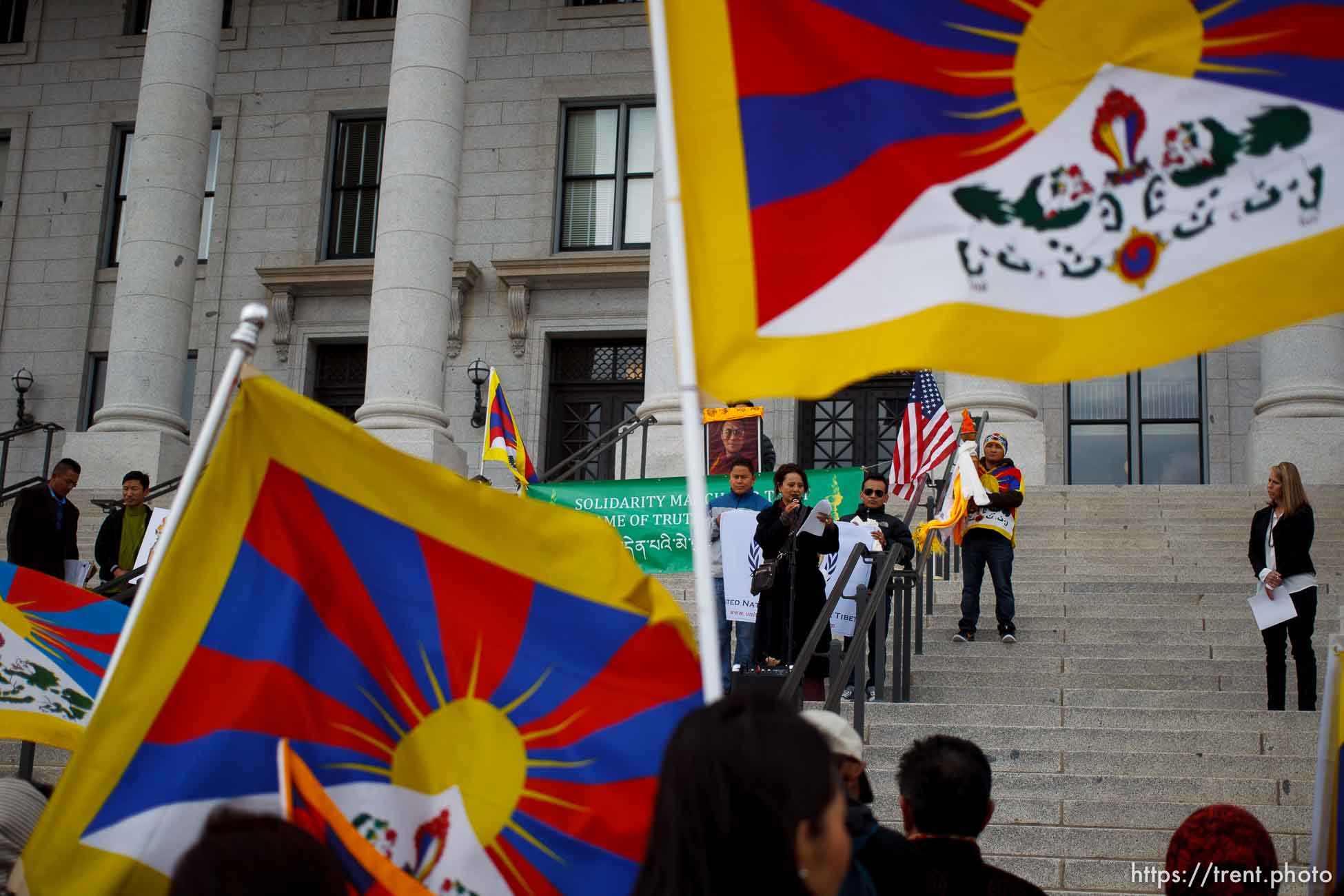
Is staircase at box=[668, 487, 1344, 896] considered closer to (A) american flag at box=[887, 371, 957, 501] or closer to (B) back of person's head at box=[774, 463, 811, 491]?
(A) american flag at box=[887, 371, 957, 501]

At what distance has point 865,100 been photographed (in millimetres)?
3900

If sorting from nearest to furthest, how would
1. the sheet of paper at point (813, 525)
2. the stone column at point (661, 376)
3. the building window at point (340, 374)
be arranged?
1. the sheet of paper at point (813, 525)
2. the stone column at point (661, 376)
3. the building window at point (340, 374)

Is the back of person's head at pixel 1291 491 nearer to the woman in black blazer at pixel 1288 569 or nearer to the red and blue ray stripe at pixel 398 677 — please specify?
the woman in black blazer at pixel 1288 569

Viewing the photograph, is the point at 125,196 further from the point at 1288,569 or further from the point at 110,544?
the point at 1288,569

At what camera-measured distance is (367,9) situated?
2442 centimetres

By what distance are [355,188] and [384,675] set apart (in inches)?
838

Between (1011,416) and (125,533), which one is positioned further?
(1011,416)

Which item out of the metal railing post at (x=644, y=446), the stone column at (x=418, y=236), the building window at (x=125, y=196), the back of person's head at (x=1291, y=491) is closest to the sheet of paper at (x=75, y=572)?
the stone column at (x=418, y=236)

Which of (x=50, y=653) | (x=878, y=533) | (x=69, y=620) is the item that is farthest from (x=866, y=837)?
(x=878, y=533)

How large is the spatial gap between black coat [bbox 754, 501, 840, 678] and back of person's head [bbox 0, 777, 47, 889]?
6923 mm

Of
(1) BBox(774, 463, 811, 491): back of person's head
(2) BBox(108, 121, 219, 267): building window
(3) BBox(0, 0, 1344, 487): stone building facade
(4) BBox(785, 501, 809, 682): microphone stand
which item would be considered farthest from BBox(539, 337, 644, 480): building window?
(4) BBox(785, 501, 809, 682): microphone stand

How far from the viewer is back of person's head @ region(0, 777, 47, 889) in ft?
11.0

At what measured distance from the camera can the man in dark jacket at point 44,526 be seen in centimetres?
1217

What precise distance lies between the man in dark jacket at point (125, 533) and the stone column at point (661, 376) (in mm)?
5834
